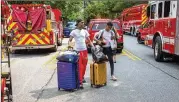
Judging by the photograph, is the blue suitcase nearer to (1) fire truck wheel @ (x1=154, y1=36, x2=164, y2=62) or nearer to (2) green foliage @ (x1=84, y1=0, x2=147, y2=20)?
(1) fire truck wheel @ (x1=154, y1=36, x2=164, y2=62)

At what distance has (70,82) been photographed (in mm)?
8617

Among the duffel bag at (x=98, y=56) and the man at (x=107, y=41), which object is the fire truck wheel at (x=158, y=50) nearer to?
the man at (x=107, y=41)

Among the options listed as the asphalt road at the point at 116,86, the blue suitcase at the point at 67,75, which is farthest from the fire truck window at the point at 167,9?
the blue suitcase at the point at 67,75

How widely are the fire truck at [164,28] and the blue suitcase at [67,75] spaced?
4.82m

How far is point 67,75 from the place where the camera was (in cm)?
860

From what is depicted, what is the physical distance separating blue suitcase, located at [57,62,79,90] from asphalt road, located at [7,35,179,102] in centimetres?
20

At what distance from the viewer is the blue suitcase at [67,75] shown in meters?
8.55

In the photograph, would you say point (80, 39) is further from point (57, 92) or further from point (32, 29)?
point (32, 29)

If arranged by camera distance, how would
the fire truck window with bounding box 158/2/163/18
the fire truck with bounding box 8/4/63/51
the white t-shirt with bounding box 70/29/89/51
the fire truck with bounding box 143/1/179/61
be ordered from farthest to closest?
the fire truck with bounding box 8/4/63/51, the fire truck window with bounding box 158/2/163/18, the fire truck with bounding box 143/1/179/61, the white t-shirt with bounding box 70/29/89/51

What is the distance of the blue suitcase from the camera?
336 inches

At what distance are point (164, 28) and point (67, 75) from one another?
19.5 feet

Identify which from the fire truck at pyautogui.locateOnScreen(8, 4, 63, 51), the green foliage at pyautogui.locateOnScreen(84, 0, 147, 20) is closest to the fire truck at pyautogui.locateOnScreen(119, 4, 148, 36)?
the fire truck at pyautogui.locateOnScreen(8, 4, 63, 51)

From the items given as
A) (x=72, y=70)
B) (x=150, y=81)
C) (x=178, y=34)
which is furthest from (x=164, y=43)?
(x=72, y=70)

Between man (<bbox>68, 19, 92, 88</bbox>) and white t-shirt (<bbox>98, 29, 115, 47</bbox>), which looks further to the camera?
white t-shirt (<bbox>98, 29, 115, 47</bbox>)
